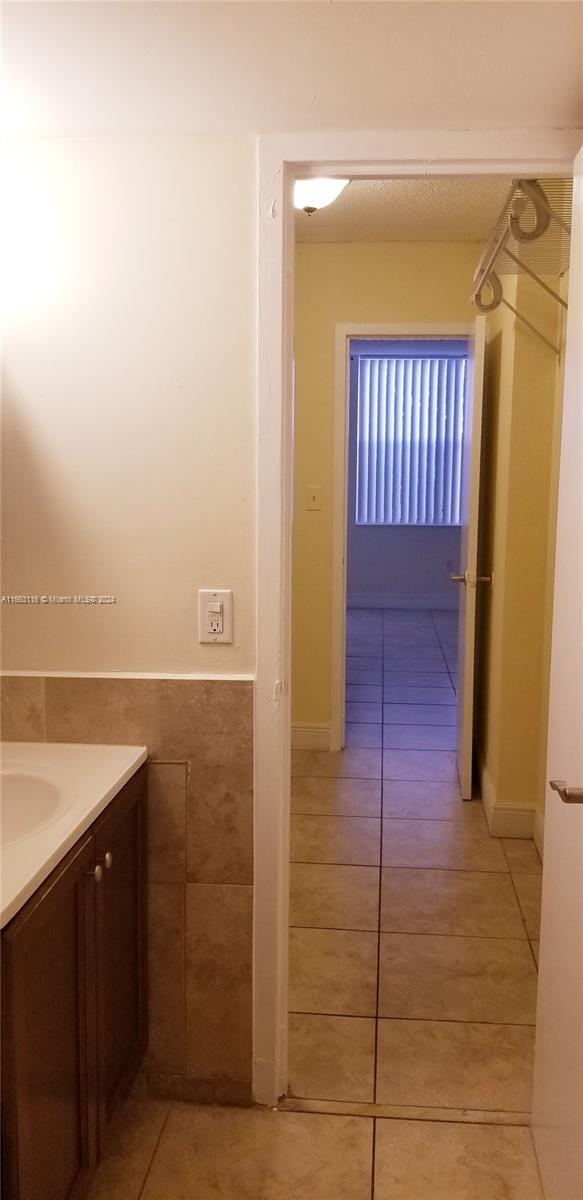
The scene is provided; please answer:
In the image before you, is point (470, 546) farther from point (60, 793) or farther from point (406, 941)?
point (60, 793)

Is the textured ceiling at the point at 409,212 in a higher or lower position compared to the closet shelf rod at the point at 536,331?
higher

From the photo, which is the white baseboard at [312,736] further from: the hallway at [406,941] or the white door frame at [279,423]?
the white door frame at [279,423]

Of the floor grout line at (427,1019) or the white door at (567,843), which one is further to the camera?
the floor grout line at (427,1019)

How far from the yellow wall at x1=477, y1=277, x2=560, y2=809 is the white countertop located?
1.98m

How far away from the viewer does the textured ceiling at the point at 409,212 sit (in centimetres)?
344

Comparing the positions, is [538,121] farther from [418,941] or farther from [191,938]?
[418,941]

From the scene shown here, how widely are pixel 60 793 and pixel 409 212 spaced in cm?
302

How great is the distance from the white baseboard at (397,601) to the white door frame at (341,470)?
4413 mm

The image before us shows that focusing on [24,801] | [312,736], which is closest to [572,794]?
[24,801]

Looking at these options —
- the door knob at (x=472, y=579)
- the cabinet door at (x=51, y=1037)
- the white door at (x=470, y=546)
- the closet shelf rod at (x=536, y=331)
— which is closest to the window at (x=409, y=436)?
the white door at (x=470, y=546)

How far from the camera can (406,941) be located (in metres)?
2.86

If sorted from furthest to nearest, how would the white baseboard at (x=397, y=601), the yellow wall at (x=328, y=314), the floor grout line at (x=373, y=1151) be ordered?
the white baseboard at (x=397, y=601), the yellow wall at (x=328, y=314), the floor grout line at (x=373, y=1151)

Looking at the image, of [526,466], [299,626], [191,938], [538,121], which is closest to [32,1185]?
[191,938]

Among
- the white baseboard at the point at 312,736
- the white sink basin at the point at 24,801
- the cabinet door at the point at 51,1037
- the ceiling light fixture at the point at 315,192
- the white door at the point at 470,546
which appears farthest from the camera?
the white baseboard at the point at 312,736
